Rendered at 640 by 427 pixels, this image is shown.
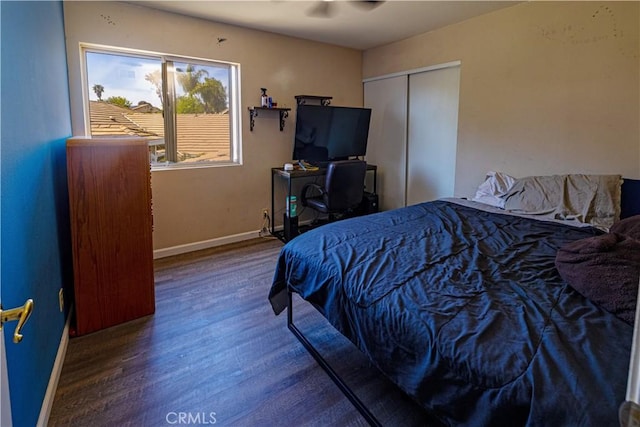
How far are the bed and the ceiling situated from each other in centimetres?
204

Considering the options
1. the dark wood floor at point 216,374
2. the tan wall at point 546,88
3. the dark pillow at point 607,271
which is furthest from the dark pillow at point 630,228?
the dark wood floor at point 216,374

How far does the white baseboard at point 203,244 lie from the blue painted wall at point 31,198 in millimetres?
1172

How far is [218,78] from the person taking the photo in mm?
3723

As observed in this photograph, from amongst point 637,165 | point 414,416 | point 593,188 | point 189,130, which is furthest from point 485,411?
point 189,130

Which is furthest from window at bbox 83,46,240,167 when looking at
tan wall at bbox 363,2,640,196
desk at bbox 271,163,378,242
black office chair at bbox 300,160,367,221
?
tan wall at bbox 363,2,640,196

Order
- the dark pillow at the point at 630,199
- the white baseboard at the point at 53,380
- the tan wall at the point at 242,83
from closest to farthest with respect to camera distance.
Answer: the white baseboard at the point at 53,380, the dark pillow at the point at 630,199, the tan wall at the point at 242,83

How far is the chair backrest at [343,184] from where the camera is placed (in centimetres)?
357

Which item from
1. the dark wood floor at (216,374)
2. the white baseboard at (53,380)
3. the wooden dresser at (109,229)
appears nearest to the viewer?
the white baseboard at (53,380)

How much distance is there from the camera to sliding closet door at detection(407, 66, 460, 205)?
3787 millimetres

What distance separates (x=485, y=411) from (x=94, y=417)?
5.31ft

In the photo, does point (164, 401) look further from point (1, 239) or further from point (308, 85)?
point (308, 85)

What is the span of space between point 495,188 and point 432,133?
4.03ft

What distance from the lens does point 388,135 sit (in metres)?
4.56

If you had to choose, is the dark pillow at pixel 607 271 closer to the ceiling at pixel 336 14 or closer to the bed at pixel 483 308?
the bed at pixel 483 308
